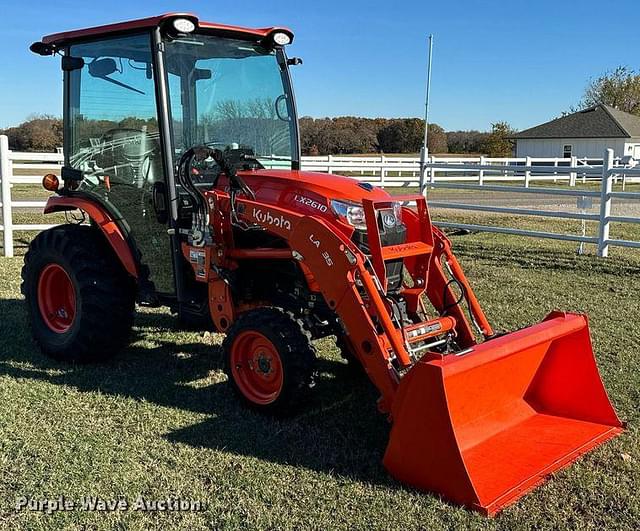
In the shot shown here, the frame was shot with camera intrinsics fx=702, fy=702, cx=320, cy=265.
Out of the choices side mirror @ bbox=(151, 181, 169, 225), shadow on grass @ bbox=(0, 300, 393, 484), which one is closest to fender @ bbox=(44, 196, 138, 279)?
side mirror @ bbox=(151, 181, 169, 225)

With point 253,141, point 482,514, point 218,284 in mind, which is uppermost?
point 253,141

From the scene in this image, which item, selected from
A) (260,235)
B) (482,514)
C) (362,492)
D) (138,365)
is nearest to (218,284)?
(260,235)

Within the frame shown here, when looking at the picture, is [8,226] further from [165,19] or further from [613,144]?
[613,144]

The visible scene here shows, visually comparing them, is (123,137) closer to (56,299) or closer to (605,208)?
(56,299)

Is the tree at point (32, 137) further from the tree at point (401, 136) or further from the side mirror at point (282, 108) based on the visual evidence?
the tree at point (401, 136)

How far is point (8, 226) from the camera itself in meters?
9.88

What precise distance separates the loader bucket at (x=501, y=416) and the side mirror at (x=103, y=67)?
325 centimetres

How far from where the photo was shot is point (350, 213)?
431 cm

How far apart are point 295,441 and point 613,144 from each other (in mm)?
39874

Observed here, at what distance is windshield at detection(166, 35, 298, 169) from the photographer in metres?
4.97

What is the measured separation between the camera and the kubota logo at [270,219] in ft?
14.1

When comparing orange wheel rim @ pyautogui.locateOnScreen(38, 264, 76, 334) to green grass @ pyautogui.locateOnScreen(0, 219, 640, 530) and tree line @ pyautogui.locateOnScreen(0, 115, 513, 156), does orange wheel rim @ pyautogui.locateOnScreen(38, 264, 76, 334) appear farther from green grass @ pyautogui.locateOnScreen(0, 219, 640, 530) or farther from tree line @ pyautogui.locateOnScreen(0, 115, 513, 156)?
tree line @ pyautogui.locateOnScreen(0, 115, 513, 156)

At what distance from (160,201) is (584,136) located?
39391 millimetres

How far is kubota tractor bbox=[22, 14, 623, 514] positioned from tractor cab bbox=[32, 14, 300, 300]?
14 millimetres
